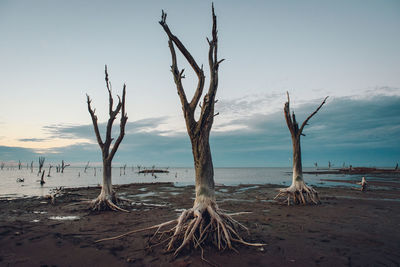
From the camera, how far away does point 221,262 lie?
187 inches

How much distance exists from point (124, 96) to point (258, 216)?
31.7 ft

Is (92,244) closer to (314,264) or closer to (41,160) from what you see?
(314,264)

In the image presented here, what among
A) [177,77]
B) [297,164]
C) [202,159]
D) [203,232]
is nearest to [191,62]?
[177,77]

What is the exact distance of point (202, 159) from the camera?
6203 millimetres

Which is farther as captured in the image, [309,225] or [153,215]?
[153,215]

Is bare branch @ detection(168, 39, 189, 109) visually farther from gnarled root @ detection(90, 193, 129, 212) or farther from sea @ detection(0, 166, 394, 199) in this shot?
sea @ detection(0, 166, 394, 199)

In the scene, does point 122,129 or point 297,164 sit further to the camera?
point 297,164

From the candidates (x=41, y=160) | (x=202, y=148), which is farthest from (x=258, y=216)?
(x=41, y=160)

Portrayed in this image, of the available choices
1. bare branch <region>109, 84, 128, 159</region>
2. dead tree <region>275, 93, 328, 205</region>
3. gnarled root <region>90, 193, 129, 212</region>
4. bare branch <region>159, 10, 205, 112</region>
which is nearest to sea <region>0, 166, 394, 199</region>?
gnarled root <region>90, 193, 129, 212</region>

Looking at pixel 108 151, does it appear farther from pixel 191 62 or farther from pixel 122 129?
pixel 191 62

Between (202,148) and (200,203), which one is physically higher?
(202,148)

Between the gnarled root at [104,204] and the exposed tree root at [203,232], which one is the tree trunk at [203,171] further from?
the gnarled root at [104,204]

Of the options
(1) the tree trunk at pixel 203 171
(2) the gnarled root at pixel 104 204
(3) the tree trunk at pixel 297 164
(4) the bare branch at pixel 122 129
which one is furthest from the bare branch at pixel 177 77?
(3) the tree trunk at pixel 297 164

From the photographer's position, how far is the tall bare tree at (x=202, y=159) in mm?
5613
